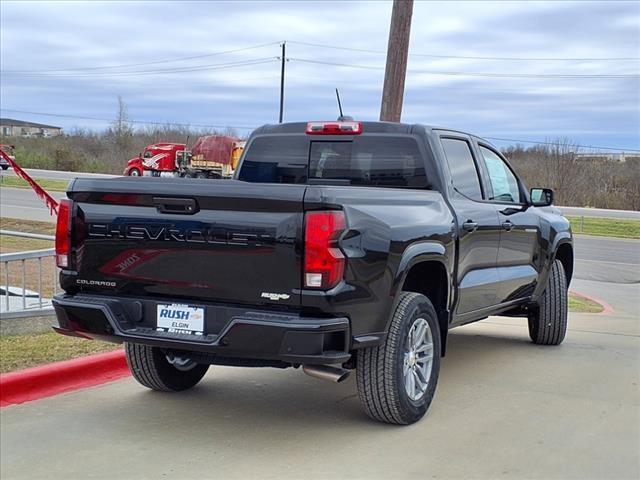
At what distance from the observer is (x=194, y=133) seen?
69375 millimetres

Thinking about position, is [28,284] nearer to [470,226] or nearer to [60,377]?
[60,377]

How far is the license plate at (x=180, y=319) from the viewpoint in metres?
4.85

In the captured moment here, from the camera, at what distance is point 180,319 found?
4891 mm

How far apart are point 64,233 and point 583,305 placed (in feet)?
28.6

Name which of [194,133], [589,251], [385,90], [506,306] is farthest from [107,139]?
[506,306]

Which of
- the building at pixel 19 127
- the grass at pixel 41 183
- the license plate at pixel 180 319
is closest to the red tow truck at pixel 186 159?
the grass at pixel 41 183

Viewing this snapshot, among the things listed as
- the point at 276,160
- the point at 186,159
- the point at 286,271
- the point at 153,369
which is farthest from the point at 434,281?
the point at 186,159

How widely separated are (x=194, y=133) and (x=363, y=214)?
66.0 m

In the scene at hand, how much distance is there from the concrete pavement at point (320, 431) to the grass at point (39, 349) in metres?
0.48

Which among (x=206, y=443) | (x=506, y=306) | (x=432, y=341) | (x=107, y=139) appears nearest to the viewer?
(x=206, y=443)

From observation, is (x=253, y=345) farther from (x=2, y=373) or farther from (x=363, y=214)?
(x=2, y=373)

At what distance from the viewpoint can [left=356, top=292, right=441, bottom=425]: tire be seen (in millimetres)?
5102

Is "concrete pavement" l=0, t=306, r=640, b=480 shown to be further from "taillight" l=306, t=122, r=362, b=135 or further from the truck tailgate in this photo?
"taillight" l=306, t=122, r=362, b=135

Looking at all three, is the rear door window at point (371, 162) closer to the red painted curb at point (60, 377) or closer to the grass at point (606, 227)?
the red painted curb at point (60, 377)
